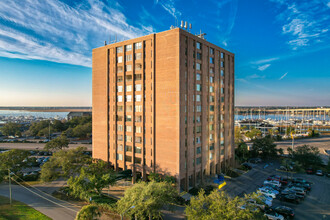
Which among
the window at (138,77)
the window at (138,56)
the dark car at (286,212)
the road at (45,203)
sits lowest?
the road at (45,203)

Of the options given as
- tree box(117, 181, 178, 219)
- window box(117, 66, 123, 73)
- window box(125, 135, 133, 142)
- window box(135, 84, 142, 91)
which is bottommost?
tree box(117, 181, 178, 219)

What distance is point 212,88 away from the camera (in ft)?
151

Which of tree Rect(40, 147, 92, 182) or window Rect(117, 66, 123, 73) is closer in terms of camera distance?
tree Rect(40, 147, 92, 182)

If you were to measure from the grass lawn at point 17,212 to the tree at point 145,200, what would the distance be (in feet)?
46.0

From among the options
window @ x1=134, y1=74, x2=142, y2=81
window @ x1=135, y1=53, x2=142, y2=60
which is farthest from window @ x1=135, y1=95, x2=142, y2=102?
window @ x1=135, y1=53, x2=142, y2=60

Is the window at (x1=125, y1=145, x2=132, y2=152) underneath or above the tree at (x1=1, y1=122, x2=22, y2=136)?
above

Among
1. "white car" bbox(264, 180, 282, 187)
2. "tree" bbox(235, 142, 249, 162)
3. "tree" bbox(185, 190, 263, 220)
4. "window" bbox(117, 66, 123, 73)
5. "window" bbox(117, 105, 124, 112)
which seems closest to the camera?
"tree" bbox(185, 190, 263, 220)

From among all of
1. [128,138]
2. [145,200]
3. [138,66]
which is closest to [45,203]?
[128,138]

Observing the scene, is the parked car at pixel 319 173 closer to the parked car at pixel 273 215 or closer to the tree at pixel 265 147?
the tree at pixel 265 147

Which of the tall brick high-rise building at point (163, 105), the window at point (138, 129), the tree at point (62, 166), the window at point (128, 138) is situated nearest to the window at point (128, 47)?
the tall brick high-rise building at point (163, 105)

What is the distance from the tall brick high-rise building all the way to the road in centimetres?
1413

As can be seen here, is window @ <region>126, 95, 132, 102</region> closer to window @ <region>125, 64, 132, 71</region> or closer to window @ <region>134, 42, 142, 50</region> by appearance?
window @ <region>125, 64, 132, 71</region>

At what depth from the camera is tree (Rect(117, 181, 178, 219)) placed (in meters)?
23.6

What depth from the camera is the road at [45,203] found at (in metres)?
29.5
